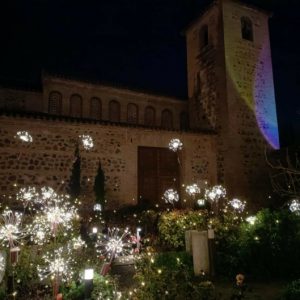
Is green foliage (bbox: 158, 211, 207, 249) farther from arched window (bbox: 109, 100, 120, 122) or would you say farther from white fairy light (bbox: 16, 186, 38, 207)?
arched window (bbox: 109, 100, 120, 122)

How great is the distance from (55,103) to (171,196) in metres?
7.99

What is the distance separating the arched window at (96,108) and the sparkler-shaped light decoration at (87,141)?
4.77 m

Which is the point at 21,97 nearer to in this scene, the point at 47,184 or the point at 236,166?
the point at 47,184

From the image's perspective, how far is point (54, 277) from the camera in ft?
21.6

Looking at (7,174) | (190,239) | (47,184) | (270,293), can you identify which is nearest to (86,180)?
(47,184)

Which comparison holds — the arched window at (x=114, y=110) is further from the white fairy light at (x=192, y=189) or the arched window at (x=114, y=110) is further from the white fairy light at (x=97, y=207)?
the white fairy light at (x=97, y=207)

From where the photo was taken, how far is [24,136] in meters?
12.9

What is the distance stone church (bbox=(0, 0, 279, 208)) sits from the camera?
13.4 metres

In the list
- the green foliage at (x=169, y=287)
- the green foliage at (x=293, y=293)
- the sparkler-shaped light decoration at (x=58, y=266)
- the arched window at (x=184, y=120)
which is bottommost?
the green foliage at (x=293, y=293)

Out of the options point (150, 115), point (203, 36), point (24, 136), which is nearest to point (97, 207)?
point (24, 136)

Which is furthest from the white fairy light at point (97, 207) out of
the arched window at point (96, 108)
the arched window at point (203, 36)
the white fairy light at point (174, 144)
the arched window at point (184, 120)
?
the arched window at point (203, 36)

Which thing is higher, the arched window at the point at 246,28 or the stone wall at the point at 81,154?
the arched window at the point at 246,28

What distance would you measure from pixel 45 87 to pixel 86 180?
262 inches

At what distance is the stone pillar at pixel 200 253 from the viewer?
882cm
